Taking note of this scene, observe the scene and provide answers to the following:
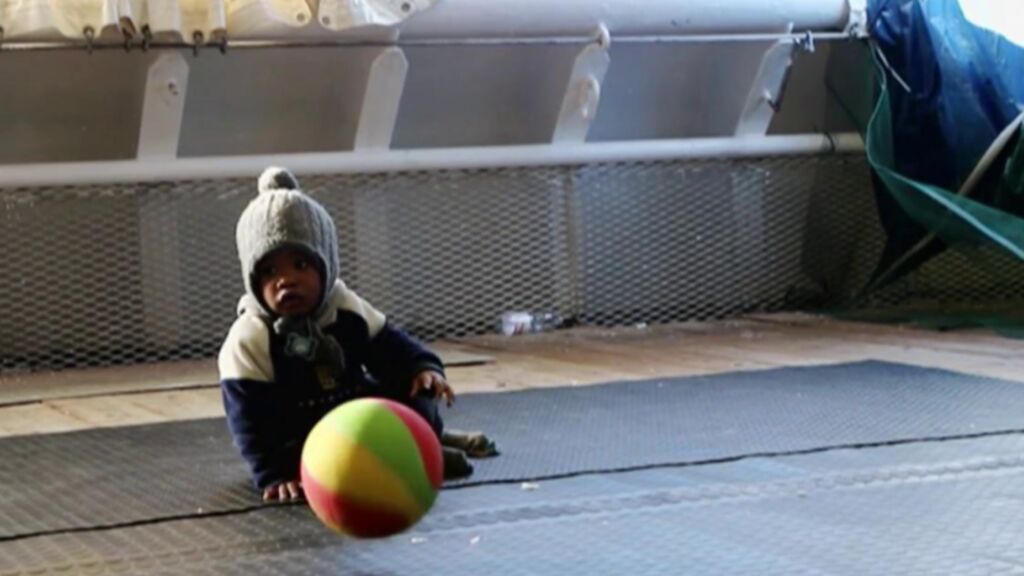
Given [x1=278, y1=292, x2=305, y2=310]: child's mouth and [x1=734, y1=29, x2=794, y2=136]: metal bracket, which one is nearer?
[x1=278, y1=292, x2=305, y2=310]: child's mouth

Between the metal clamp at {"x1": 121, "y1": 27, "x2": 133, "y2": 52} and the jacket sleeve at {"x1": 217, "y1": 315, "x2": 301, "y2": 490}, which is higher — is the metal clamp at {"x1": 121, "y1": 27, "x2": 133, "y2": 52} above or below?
above

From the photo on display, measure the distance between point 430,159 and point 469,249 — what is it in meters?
0.22

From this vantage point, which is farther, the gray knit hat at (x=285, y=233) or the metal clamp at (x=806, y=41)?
the metal clamp at (x=806, y=41)

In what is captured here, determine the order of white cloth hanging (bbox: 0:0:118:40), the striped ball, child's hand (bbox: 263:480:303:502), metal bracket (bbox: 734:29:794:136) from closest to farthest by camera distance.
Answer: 1. the striped ball
2. child's hand (bbox: 263:480:303:502)
3. white cloth hanging (bbox: 0:0:118:40)
4. metal bracket (bbox: 734:29:794:136)

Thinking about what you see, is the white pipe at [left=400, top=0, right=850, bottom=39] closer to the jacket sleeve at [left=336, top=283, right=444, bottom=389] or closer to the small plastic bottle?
the small plastic bottle

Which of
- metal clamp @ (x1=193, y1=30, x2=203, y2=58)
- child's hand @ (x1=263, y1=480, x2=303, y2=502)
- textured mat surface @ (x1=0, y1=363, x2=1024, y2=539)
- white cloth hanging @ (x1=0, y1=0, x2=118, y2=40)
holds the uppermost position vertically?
white cloth hanging @ (x1=0, y1=0, x2=118, y2=40)

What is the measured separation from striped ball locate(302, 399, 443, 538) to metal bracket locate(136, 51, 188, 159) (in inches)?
74.7

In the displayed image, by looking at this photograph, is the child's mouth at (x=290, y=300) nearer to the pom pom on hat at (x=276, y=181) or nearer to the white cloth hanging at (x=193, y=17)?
the pom pom on hat at (x=276, y=181)

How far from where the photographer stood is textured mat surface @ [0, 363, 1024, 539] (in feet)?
5.82

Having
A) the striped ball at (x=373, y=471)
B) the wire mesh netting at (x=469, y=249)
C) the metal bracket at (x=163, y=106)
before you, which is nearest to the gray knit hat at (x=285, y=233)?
the striped ball at (x=373, y=471)

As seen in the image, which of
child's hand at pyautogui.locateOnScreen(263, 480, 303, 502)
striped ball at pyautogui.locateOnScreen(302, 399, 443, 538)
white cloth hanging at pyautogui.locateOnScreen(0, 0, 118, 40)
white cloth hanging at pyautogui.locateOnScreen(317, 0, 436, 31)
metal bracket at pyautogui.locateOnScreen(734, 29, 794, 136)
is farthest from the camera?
metal bracket at pyautogui.locateOnScreen(734, 29, 794, 136)

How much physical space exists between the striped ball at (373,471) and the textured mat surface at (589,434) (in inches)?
12.5

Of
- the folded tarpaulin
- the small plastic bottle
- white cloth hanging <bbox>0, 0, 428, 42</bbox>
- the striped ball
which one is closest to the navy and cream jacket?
the striped ball

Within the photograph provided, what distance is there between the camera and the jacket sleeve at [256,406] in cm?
176
